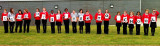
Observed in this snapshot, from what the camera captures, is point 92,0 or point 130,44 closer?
point 130,44

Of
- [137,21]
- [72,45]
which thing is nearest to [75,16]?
[137,21]

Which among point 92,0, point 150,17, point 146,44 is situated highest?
point 92,0

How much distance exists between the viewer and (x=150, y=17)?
16375 millimetres

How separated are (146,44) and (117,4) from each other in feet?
56.1

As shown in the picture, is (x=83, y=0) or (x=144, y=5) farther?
(x=144, y=5)

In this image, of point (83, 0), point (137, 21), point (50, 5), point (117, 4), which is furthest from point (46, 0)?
point (137, 21)

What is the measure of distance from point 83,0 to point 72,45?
17514mm

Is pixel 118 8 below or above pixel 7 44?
above

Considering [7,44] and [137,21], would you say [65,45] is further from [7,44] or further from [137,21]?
[137,21]

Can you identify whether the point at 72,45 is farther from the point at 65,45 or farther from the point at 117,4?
the point at 117,4

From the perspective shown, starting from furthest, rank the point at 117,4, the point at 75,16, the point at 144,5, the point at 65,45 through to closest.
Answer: the point at 144,5
the point at 117,4
the point at 75,16
the point at 65,45

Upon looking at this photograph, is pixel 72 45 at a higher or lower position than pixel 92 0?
lower

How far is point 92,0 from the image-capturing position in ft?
95.7

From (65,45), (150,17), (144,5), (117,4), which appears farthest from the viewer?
(144,5)
